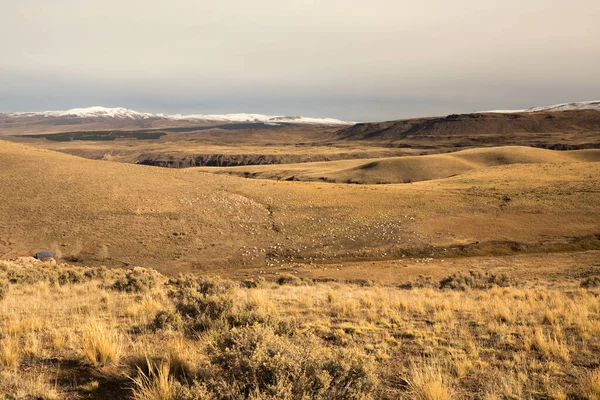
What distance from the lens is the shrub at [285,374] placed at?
448 centimetres

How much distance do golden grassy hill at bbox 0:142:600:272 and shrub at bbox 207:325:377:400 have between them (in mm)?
22750

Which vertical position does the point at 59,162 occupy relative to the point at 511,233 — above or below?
above

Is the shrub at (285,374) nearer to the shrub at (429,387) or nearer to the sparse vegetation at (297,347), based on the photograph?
the sparse vegetation at (297,347)

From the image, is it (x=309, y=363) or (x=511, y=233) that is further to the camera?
(x=511, y=233)

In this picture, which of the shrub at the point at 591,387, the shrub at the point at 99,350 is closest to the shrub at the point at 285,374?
the shrub at the point at 99,350

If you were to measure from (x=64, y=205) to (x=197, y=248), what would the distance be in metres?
12.6

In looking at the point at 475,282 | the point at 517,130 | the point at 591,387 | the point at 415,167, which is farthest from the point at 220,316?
the point at 517,130

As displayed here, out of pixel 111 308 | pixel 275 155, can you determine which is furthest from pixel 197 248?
pixel 275 155

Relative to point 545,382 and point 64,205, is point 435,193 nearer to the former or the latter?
point 64,205

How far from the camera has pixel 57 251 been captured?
26859 mm

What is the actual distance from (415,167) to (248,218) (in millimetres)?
52857

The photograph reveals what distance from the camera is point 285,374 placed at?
15.3 feet

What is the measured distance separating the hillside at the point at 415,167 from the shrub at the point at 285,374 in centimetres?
6723

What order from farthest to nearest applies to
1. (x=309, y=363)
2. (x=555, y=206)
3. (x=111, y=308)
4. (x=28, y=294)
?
(x=555, y=206)
(x=28, y=294)
(x=111, y=308)
(x=309, y=363)
